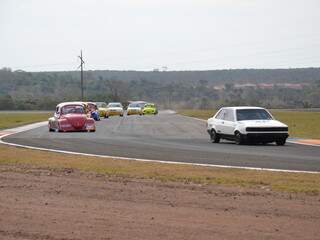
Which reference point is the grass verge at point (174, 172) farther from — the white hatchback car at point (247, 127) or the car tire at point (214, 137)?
the car tire at point (214, 137)

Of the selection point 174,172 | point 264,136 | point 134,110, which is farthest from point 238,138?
point 134,110

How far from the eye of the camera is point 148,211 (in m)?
9.66

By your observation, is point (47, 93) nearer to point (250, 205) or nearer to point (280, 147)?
point (280, 147)

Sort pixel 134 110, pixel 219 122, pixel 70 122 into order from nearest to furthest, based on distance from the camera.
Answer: pixel 219 122, pixel 70 122, pixel 134 110

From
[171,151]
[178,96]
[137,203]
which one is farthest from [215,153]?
[178,96]

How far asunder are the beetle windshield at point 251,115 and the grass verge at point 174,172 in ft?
26.1

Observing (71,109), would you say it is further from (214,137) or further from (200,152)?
(200,152)

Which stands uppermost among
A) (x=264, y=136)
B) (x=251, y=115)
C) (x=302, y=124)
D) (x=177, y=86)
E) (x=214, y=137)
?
(x=251, y=115)

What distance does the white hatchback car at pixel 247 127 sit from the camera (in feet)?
77.6

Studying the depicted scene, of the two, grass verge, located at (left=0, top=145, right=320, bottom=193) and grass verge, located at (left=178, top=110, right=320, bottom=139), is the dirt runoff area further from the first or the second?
grass verge, located at (left=178, top=110, right=320, bottom=139)

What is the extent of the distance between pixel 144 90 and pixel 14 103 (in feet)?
172

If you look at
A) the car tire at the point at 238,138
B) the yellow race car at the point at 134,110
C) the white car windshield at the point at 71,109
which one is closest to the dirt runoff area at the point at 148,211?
the car tire at the point at 238,138

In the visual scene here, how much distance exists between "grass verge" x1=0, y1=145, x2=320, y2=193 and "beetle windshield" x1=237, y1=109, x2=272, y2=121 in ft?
26.1

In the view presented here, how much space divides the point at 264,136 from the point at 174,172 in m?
9.85
